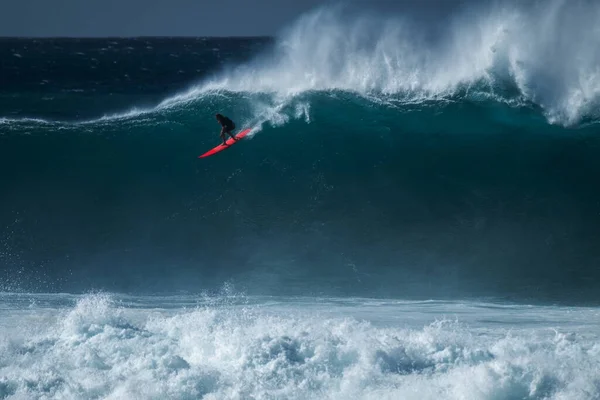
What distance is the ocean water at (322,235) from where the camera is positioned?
22.6 feet

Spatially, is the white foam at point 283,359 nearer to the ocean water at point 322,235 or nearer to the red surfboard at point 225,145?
the ocean water at point 322,235

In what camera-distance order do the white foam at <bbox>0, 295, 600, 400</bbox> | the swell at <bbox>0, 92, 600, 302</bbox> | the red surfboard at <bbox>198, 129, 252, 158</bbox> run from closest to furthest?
the white foam at <bbox>0, 295, 600, 400</bbox> → the swell at <bbox>0, 92, 600, 302</bbox> → the red surfboard at <bbox>198, 129, 252, 158</bbox>

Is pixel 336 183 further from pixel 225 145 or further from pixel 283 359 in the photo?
pixel 283 359

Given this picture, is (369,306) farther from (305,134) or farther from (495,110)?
(495,110)

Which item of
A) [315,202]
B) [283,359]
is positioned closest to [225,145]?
[315,202]

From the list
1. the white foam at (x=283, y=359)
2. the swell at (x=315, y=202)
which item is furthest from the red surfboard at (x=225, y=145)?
the white foam at (x=283, y=359)

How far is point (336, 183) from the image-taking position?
12.0 metres

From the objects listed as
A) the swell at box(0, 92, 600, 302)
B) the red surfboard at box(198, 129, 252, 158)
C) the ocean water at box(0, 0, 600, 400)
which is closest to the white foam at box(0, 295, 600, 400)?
the ocean water at box(0, 0, 600, 400)

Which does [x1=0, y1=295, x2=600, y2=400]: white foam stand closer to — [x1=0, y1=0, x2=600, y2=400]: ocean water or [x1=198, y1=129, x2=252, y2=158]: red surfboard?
[x1=0, y1=0, x2=600, y2=400]: ocean water

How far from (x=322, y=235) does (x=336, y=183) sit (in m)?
1.35

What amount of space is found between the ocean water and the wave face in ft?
0.12

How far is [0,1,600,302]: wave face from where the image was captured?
10.2m

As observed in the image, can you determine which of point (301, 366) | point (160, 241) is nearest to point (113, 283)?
point (160, 241)

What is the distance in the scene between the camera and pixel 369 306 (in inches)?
362
